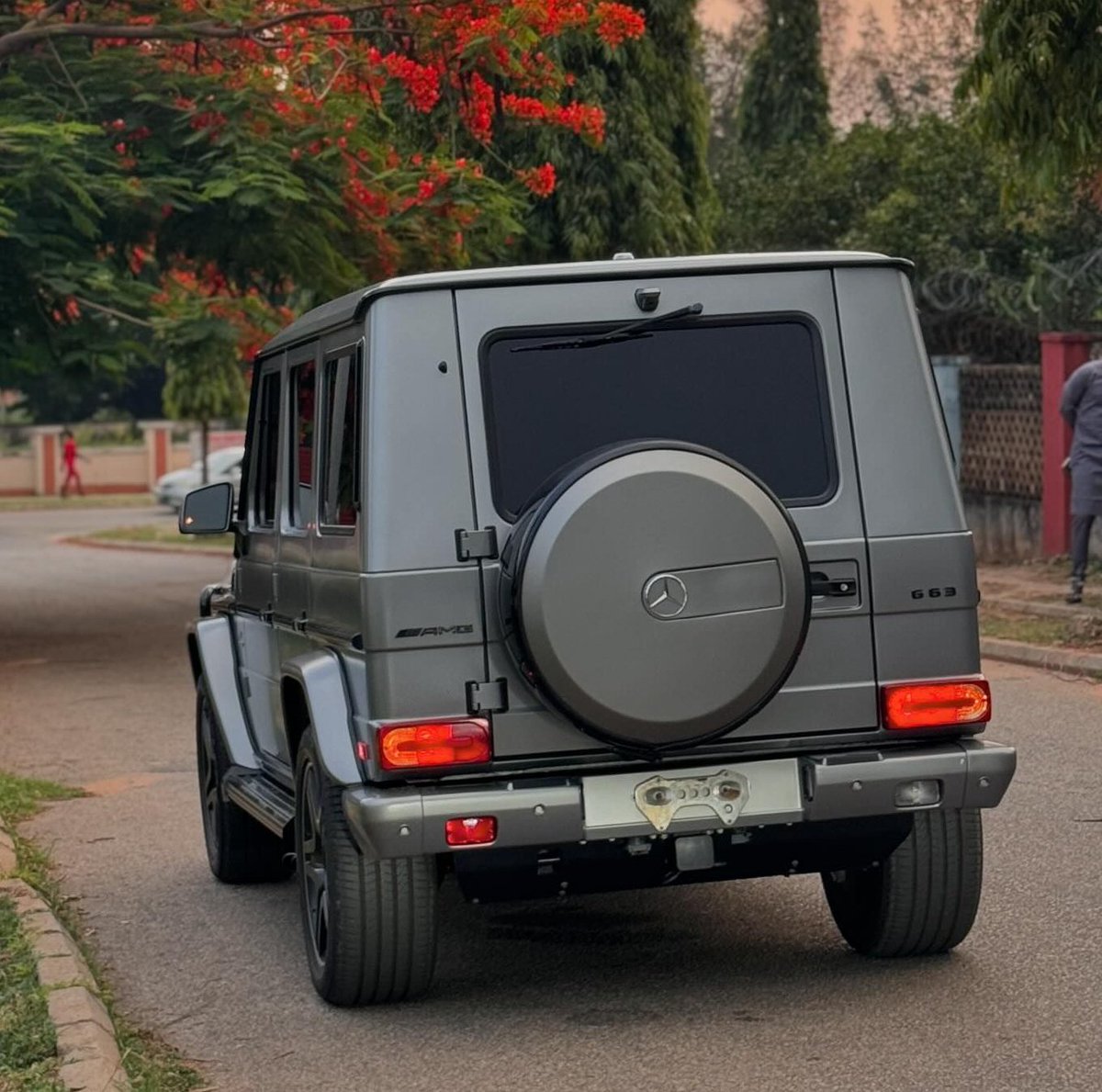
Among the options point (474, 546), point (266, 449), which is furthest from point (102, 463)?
point (474, 546)

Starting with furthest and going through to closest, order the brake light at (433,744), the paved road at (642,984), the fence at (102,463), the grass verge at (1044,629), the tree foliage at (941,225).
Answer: the fence at (102,463) < the tree foliage at (941,225) < the grass verge at (1044,629) < the brake light at (433,744) < the paved road at (642,984)

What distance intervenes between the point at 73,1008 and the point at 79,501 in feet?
187

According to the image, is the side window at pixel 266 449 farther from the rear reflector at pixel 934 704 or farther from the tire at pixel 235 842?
the rear reflector at pixel 934 704

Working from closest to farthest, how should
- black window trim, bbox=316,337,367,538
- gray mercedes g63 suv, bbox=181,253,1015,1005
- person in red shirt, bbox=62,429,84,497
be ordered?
gray mercedes g63 suv, bbox=181,253,1015,1005, black window trim, bbox=316,337,367,538, person in red shirt, bbox=62,429,84,497

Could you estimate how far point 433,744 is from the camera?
19.5 ft

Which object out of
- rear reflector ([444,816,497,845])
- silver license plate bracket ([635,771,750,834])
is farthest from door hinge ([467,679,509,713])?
silver license plate bracket ([635,771,750,834])

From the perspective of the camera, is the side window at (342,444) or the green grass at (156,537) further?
the green grass at (156,537)

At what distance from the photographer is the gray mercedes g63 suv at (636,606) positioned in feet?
19.1

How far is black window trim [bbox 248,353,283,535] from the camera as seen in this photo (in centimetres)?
777

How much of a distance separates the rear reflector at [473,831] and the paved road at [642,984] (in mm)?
554

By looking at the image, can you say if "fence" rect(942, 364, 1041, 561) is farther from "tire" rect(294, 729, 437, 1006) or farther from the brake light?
the brake light

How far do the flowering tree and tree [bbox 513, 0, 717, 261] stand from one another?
6298 mm

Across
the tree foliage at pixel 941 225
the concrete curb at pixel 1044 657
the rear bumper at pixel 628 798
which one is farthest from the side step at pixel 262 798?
the tree foliage at pixel 941 225

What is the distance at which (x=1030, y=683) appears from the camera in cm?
1363
